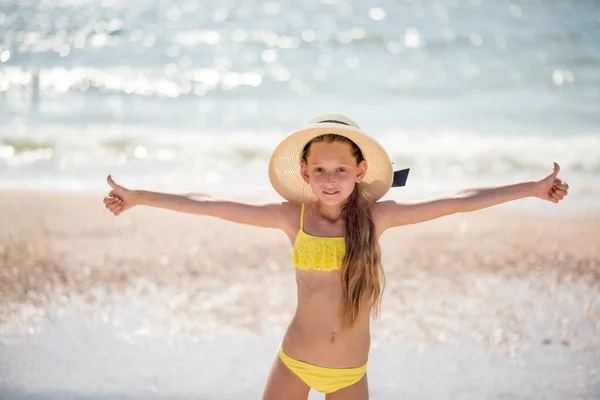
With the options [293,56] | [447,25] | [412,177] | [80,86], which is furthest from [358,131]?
[447,25]

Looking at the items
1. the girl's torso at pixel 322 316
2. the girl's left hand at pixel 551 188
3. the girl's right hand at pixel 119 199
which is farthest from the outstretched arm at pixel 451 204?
the girl's right hand at pixel 119 199

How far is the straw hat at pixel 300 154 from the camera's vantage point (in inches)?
120

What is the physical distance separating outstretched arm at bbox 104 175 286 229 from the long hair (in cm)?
32

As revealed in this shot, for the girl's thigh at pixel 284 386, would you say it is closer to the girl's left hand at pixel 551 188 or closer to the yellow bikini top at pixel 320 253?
the yellow bikini top at pixel 320 253

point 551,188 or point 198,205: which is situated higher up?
point 551,188

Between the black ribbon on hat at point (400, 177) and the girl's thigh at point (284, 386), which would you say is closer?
the girl's thigh at point (284, 386)

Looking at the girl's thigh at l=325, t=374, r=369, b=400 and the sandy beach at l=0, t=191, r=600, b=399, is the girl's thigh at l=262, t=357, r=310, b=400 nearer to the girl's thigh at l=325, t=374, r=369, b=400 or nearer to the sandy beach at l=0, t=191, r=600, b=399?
the girl's thigh at l=325, t=374, r=369, b=400

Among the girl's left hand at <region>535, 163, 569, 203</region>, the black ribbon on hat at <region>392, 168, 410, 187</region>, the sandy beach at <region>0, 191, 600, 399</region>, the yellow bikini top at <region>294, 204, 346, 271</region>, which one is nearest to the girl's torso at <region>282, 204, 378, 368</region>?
the yellow bikini top at <region>294, 204, 346, 271</region>

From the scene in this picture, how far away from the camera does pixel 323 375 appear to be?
3.07m

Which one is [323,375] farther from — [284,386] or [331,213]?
[331,213]

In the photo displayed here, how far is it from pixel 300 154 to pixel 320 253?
1.49 ft

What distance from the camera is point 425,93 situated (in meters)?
16.6

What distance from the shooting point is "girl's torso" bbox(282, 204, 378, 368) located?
10.1 feet

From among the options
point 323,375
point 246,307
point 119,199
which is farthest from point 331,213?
point 246,307
